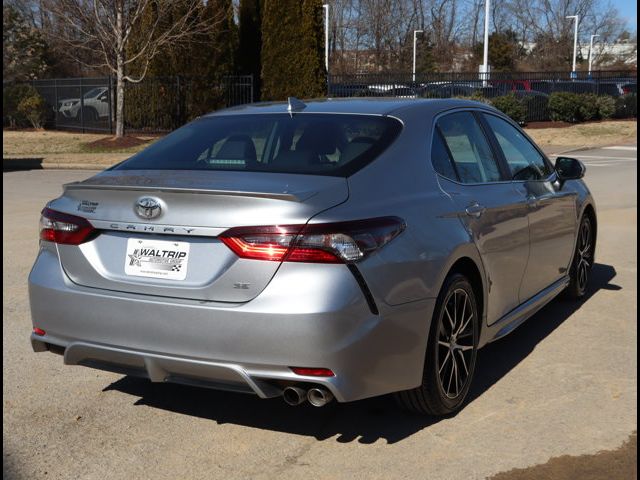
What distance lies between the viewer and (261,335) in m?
3.35

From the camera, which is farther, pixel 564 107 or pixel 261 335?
pixel 564 107

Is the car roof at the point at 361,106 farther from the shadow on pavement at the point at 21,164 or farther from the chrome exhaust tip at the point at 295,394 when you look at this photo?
the shadow on pavement at the point at 21,164

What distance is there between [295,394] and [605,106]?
3174cm

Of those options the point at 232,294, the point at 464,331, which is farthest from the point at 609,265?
the point at 232,294

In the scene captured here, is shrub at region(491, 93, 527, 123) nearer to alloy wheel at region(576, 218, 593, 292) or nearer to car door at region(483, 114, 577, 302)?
alloy wheel at region(576, 218, 593, 292)

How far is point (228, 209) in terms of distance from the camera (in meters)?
3.42

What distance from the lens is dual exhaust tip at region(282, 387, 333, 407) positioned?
11.3 feet

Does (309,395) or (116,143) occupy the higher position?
(116,143)

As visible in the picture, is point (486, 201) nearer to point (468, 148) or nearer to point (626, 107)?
point (468, 148)

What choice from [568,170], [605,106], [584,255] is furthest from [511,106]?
[568,170]

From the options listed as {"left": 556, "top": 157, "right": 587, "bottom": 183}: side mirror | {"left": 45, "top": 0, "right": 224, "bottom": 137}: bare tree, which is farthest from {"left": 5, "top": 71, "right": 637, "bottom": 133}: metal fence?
{"left": 556, "top": 157, "right": 587, "bottom": 183}: side mirror

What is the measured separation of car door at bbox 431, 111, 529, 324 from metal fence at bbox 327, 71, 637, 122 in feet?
79.0

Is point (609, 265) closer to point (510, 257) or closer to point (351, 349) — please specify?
point (510, 257)

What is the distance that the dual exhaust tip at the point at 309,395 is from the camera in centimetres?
343
